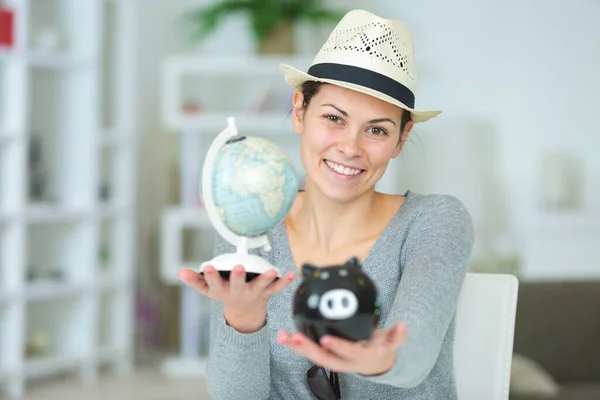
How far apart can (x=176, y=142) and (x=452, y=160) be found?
186 centimetres

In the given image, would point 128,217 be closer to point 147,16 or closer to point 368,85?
point 147,16

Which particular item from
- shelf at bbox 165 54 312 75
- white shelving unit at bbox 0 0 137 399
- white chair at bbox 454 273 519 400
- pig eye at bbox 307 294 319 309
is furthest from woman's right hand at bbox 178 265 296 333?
shelf at bbox 165 54 312 75

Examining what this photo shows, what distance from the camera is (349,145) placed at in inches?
68.0

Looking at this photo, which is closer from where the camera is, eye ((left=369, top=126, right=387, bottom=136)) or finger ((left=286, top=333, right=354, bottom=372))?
finger ((left=286, top=333, right=354, bottom=372))

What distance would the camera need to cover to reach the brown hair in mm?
1834

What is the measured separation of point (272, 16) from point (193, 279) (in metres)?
4.16

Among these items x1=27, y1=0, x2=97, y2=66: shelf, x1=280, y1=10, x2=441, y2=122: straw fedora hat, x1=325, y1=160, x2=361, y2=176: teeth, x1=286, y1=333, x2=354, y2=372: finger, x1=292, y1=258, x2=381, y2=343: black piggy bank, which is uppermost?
x1=27, y1=0, x2=97, y2=66: shelf

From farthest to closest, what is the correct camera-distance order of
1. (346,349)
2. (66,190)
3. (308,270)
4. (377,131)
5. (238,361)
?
(66,190), (377,131), (238,361), (308,270), (346,349)

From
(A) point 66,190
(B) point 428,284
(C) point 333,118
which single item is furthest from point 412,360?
(A) point 66,190

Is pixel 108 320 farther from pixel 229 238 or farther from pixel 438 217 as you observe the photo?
pixel 229 238

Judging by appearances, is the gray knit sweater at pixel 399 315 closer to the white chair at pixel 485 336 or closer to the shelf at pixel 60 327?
the white chair at pixel 485 336

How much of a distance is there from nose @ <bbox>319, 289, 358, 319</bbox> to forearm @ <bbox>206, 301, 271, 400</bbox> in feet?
1.00

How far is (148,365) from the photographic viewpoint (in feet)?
18.5

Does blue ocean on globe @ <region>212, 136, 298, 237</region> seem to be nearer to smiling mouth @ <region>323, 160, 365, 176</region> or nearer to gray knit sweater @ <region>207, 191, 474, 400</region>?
gray knit sweater @ <region>207, 191, 474, 400</region>
